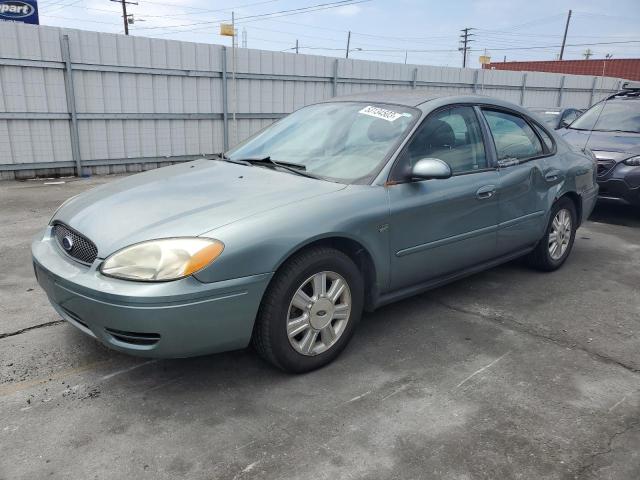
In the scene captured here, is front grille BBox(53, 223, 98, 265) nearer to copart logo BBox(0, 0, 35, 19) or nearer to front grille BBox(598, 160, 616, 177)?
front grille BBox(598, 160, 616, 177)

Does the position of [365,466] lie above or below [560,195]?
below

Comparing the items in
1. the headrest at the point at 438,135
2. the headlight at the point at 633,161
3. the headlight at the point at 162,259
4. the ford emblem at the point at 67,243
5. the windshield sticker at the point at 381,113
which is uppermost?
the windshield sticker at the point at 381,113

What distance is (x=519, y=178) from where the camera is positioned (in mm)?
4195

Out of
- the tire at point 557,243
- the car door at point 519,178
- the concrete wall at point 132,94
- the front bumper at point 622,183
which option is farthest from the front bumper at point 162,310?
the front bumper at point 622,183

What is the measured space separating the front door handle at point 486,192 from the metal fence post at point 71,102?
7859 mm

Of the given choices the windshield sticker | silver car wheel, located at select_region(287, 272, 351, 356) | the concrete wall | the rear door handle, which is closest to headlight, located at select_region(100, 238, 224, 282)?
silver car wheel, located at select_region(287, 272, 351, 356)

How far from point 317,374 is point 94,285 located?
129 cm

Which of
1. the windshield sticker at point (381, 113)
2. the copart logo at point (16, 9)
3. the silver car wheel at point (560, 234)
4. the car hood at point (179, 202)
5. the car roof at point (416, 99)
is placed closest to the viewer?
the car hood at point (179, 202)

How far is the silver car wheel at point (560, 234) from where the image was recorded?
4.82m

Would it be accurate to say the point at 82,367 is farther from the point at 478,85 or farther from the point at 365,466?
the point at 478,85

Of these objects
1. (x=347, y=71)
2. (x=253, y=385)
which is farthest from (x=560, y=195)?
(x=347, y=71)

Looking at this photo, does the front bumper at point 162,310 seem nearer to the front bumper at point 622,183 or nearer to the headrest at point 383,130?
the headrest at point 383,130

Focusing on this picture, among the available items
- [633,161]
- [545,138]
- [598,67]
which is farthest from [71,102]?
[598,67]

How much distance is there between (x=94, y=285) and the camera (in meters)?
2.56
